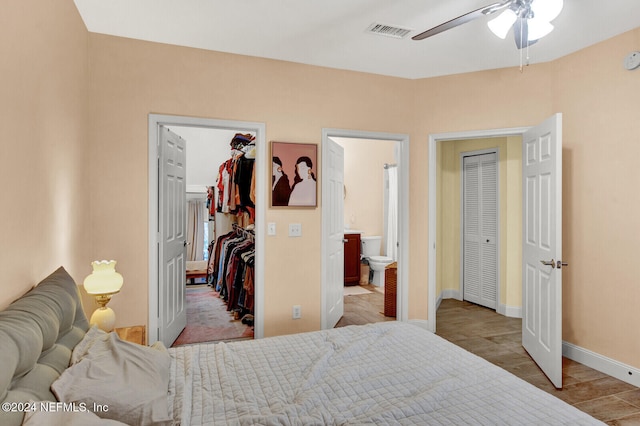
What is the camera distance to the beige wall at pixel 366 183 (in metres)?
6.60

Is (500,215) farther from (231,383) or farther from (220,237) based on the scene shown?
(231,383)

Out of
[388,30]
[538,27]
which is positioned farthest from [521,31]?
[388,30]

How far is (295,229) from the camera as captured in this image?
3.46m

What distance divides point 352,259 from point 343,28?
3935 millimetres

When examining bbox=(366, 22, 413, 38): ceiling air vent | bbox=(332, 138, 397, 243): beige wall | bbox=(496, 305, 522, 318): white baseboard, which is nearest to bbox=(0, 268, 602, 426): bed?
bbox=(366, 22, 413, 38): ceiling air vent

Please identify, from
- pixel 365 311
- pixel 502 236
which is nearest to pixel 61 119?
pixel 365 311

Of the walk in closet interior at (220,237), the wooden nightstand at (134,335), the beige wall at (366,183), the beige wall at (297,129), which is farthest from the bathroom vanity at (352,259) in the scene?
the wooden nightstand at (134,335)

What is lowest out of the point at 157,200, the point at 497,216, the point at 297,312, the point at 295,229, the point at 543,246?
the point at 297,312

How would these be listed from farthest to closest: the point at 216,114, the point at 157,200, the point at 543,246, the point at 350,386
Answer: the point at 216,114 → the point at 157,200 → the point at 543,246 → the point at 350,386

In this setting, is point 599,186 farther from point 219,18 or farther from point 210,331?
point 210,331

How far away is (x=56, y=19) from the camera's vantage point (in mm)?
2113

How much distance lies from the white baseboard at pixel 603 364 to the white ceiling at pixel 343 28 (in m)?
2.55

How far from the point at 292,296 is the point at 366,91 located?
2.12 metres

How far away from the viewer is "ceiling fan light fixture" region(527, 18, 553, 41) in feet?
6.81
